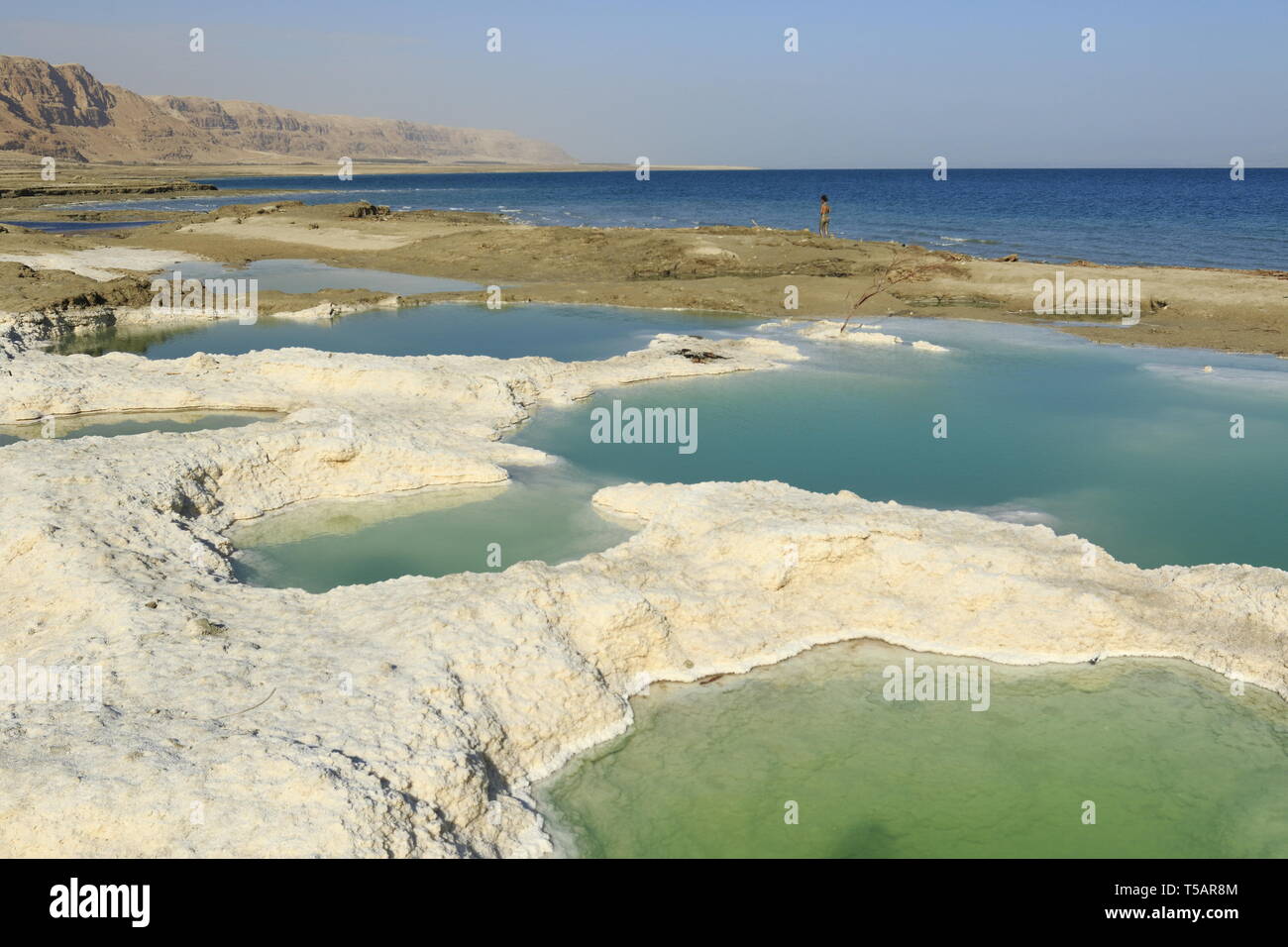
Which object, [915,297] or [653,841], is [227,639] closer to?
[653,841]

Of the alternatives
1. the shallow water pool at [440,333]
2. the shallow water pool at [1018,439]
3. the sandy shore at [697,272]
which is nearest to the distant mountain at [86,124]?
the sandy shore at [697,272]

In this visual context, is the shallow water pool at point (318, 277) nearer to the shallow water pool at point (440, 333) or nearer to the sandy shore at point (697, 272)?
the sandy shore at point (697, 272)

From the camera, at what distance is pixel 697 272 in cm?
2973

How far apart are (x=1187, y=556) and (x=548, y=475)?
7.15 metres

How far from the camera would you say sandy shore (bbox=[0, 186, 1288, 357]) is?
74.0ft

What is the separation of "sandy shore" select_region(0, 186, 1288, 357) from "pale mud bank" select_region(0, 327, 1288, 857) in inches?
553

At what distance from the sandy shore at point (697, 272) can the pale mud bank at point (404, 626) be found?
1405 cm

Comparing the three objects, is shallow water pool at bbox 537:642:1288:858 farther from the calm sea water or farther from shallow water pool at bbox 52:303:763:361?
Result: the calm sea water

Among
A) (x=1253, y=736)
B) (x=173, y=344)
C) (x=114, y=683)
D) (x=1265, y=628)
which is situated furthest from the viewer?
(x=173, y=344)

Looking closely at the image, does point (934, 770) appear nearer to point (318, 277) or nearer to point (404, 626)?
point (404, 626)

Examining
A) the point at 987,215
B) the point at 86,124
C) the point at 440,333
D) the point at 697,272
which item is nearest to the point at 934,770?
Result: the point at 440,333

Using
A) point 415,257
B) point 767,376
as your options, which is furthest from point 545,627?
point 415,257

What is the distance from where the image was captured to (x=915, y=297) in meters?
26.2

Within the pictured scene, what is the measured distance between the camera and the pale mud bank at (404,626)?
524 cm
